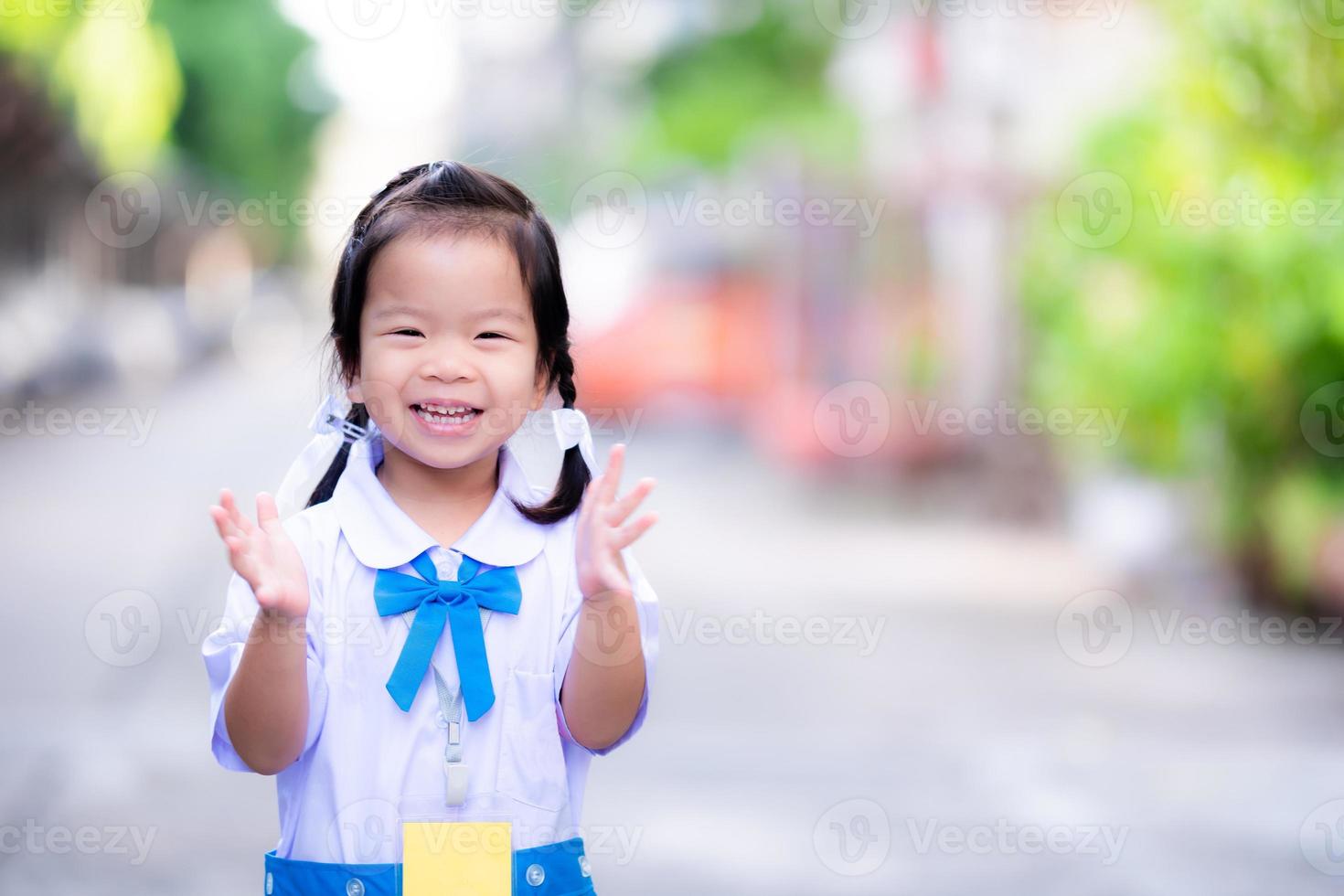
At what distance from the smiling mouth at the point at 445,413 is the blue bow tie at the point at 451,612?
0.59 ft

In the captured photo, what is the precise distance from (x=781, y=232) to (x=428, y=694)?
1017 centimetres

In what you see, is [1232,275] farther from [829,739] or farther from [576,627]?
[576,627]

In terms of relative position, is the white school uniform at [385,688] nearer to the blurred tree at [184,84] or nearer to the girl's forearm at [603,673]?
the girl's forearm at [603,673]

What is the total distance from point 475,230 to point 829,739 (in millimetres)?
3632

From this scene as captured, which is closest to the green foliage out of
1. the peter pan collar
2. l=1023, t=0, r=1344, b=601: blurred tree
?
l=1023, t=0, r=1344, b=601: blurred tree

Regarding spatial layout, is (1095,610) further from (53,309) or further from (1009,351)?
(53,309)

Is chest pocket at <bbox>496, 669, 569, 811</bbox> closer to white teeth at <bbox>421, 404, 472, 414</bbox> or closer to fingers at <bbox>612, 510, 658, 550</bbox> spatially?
fingers at <bbox>612, 510, 658, 550</bbox>

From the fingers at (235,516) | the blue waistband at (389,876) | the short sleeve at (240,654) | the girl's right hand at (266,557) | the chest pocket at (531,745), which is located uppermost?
the fingers at (235,516)

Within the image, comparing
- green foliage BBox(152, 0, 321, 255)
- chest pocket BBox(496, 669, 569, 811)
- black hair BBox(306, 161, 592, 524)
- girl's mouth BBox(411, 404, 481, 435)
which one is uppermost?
green foliage BBox(152, 0, 321, 255)

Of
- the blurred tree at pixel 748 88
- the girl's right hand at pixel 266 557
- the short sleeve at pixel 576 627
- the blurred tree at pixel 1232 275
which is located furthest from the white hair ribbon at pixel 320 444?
the blurred tree at pixel 748 88

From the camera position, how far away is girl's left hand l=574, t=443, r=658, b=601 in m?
1.84

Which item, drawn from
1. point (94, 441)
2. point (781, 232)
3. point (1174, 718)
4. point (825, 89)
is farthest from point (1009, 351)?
point (825, 89)

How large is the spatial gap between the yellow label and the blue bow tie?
14 centimetres

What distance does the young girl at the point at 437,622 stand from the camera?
6.09 ft
